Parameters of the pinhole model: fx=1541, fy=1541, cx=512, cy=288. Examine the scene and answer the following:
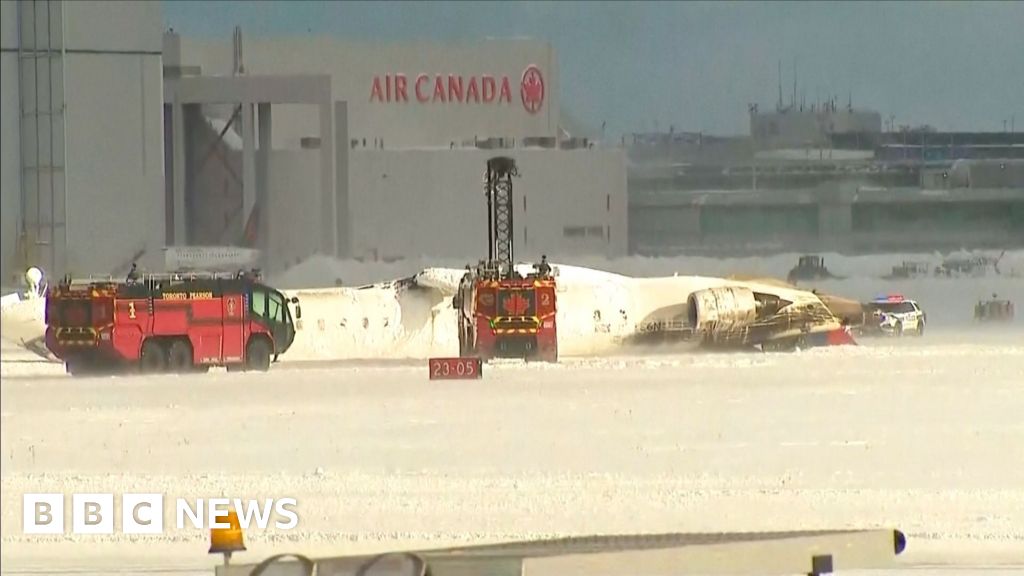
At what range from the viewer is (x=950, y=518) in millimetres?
4395

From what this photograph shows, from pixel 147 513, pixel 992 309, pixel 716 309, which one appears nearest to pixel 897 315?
pixel 992 309

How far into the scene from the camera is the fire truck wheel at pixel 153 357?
4195mm

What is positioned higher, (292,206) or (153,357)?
(292,206)

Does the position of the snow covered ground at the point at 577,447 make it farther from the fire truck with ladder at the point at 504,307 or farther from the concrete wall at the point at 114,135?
the concrete wall at the point at 114,135

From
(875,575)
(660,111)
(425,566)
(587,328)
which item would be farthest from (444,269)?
(875,575)

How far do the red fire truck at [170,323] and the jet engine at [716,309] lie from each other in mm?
1139

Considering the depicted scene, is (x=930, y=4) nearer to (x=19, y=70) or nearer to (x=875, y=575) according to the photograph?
(x=875, y=575)

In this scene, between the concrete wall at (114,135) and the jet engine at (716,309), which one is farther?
the jet engine at (716,309)

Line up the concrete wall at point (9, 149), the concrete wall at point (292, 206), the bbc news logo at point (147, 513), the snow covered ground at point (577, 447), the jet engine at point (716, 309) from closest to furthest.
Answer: the concrete wall at point (9, 149) → the concrete wall at point (292, 206) → the bbc news logo at point (147, 513) → the snow covered ground at point (577, 447) → the jet engine at point (716, 309)

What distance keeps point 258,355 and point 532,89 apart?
107cm

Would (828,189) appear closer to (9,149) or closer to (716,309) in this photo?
(716,309)

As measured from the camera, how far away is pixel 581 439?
14.8 feet

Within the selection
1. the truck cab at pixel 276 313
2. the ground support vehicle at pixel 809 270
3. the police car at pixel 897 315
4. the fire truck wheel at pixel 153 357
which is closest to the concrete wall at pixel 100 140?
the fire truck wheel at pixel 153 357

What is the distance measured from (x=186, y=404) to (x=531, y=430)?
990mm
